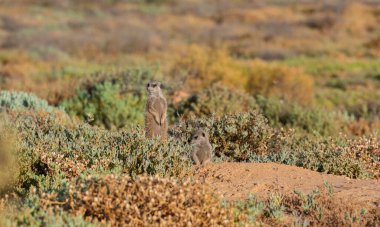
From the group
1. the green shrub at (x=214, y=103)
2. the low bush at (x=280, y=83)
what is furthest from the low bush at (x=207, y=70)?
the green shrub at (x=214, y=103)

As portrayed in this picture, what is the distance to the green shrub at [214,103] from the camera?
14.2 meters

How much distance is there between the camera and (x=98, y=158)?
7473 mm

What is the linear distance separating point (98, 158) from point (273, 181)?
183 cm

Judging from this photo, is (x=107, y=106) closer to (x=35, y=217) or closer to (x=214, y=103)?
(x=214, y=103)

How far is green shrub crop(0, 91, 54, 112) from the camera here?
13.1 m

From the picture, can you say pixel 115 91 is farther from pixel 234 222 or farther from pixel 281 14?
pixel 281 14

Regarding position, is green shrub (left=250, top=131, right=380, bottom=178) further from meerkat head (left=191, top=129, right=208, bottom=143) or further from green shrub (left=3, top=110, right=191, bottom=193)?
green shrub (left=3, top=110, right=191, bottom=193)

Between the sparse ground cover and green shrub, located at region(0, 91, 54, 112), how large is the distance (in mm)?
44

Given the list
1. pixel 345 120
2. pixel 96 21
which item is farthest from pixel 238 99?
pixel 96 21

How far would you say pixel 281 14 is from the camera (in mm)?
48969

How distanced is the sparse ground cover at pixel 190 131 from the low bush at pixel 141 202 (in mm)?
12

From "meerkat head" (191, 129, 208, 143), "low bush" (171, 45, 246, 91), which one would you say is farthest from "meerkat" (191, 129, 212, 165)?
"low bush" (171, 45, 246, 91)

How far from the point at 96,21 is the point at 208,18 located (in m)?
8.38

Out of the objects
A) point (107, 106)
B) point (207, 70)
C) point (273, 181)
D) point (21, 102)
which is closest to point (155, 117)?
point (273, 181)
